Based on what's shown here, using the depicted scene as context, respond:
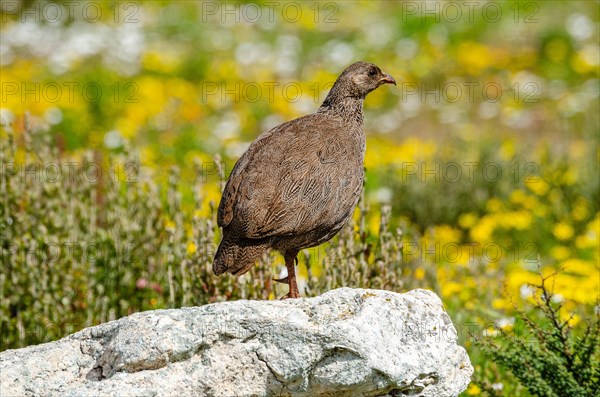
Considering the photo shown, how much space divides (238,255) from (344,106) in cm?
112

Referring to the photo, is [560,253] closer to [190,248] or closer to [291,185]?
[190,248]

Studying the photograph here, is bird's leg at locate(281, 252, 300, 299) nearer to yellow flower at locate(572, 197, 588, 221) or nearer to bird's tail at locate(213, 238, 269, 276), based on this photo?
bird's tail at locate(213, 238, 269, 276)

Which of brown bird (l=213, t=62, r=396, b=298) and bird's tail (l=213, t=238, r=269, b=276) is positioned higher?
brown bird (l=213, t=62, r=396, b=298)

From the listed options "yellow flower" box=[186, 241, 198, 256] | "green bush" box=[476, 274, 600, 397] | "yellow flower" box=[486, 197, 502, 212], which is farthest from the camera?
"yellow flower" box=[486, 197, 502, 212]

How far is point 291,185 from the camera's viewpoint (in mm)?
4160

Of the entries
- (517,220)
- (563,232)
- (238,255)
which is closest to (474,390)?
(238,255)

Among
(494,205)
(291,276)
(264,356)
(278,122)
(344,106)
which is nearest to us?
(264,356)

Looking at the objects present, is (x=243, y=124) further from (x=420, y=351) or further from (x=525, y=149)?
(x=420, y=351)

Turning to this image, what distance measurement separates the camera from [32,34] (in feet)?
46.3

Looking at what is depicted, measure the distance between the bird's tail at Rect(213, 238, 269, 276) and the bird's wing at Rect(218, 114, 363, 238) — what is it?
0.28 ft

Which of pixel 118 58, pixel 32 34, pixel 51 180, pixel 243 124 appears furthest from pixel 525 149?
pixel 32 34

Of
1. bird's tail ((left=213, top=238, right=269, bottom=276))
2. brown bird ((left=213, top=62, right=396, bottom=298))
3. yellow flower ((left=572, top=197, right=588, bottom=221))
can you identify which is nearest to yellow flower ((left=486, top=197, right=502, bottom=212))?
yellow flower ((left=572, top=197, right=588, bottom=221))

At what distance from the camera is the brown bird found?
4102 millimetres

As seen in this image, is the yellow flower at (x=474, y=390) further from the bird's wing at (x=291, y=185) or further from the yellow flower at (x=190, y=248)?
the yellow flower at (x=190, y=248)
